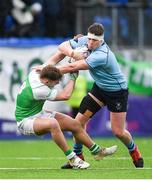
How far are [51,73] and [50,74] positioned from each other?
0.09ft

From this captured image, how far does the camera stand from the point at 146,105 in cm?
2339

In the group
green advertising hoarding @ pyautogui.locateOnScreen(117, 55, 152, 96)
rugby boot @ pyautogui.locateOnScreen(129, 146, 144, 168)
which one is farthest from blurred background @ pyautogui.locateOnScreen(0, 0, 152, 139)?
rugby boot @ pyautogui.locateOnScreen(129, 146, 144, 168)

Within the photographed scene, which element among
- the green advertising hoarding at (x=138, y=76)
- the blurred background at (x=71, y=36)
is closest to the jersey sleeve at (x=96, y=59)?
the blurred background at (x=71, y=36)

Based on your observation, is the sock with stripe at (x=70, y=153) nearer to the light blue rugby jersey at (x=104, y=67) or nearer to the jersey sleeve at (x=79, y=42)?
the light blue rugby jersey at (x=104, y=67)

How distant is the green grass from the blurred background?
1684 mm

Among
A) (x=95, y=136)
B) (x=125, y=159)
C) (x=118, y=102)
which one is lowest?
(x=95, y=136)

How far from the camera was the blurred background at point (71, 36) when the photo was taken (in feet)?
75.8

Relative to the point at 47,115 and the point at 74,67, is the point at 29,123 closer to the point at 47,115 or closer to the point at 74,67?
the point at 47,115

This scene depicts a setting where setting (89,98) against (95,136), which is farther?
(95,136)

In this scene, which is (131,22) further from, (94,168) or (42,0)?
(94,168)

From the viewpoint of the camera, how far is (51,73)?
44.8ft

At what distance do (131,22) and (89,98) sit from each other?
1073 cm

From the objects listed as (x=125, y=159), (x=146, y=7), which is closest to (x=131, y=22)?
(x=146, y=7)

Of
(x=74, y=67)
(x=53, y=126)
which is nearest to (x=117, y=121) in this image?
(x=74, y=67)
